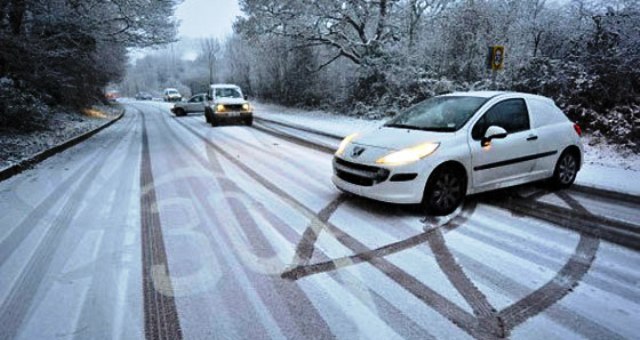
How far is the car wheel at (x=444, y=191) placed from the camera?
4.73 m

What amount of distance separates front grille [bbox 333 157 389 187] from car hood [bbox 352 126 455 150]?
1.09ft

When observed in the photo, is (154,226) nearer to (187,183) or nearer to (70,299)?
(70,299)

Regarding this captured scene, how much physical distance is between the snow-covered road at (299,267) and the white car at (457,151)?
0.36m

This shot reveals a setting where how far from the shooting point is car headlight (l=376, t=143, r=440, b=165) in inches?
182

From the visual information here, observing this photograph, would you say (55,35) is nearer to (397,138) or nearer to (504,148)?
(397,138)

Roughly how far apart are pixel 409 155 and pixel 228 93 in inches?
569

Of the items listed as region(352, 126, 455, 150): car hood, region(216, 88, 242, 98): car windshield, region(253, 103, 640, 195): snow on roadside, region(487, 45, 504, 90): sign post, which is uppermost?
region(487, 45, 504, 90): sign post

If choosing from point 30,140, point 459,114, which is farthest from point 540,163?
point 30,140

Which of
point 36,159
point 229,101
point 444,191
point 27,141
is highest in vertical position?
point 229,101

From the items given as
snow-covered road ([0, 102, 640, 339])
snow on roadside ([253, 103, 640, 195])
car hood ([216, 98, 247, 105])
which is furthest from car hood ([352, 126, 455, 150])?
car hood ([216, 98, 247, 105])

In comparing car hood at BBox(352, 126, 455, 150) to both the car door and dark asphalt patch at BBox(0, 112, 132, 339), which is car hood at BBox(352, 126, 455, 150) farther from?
dark asphalt patch at BBox(0, 112, 132, 339)

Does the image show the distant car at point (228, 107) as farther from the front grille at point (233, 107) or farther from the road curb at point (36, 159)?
the road curb at point (36, 159)

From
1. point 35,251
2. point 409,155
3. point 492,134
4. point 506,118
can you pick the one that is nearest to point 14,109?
point 35,251

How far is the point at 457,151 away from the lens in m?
4.79
